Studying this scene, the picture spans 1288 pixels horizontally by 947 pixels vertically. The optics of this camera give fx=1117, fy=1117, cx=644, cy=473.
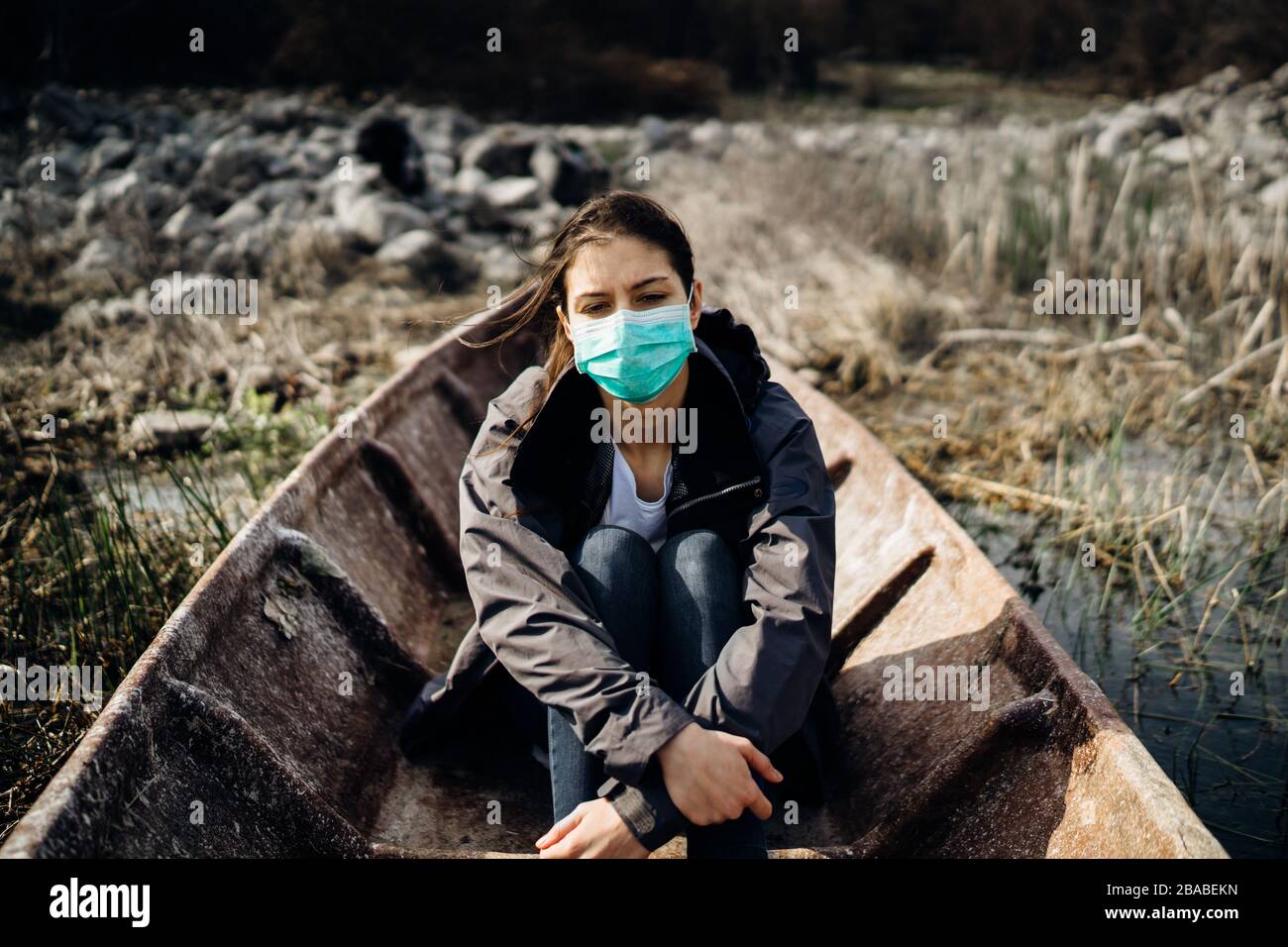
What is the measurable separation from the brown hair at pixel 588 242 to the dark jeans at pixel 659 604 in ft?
1.07

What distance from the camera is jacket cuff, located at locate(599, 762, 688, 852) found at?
6.08 feet

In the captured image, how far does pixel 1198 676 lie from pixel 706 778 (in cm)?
224

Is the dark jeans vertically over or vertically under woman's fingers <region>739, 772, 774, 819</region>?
over

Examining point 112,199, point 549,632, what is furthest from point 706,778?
point 112,199

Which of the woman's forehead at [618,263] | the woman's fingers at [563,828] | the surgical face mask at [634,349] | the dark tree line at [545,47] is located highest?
the dark tree line at [545,47]

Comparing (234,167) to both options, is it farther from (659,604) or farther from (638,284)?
(659,604)

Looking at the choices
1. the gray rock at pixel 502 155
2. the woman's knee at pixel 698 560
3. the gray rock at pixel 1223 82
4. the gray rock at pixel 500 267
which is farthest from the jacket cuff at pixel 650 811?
the gray rock at pixel 1223 82

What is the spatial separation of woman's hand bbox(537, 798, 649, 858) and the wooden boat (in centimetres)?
41

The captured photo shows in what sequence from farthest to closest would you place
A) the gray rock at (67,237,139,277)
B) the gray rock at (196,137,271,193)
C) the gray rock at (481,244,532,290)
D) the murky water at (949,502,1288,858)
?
1. the gray rock at (196,137,271,193)
2. the gray rock at (481,244,532,290)
3. the gray rock at (67,237,139,277)
4. the murky water at (949,502,1288,858)

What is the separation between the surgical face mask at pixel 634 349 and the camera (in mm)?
2186

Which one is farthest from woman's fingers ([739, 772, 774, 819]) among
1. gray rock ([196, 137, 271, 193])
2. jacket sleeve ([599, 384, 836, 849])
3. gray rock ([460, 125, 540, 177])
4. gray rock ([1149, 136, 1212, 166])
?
gray rock ([196, 137, 271, 193])

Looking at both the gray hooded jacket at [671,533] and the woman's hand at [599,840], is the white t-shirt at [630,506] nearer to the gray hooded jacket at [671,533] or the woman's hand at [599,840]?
the gray hooded jacket at [671,533]

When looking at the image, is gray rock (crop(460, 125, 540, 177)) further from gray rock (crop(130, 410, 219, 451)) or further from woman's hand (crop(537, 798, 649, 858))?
woman's hand (crop(537, 798, 649, 858))
